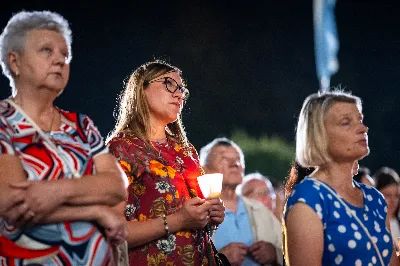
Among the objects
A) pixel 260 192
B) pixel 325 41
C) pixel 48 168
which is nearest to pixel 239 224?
pixel 260 192

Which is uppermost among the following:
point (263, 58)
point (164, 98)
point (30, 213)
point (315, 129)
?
point (263, 58)

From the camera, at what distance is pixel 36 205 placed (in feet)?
6.66

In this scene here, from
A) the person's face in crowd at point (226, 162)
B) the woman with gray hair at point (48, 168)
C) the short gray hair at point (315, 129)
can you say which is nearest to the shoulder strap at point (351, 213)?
the short gray hair at point (315, 129)

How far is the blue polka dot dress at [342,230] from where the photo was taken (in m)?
2.79

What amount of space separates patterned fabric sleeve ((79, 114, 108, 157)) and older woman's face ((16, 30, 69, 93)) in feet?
0.56

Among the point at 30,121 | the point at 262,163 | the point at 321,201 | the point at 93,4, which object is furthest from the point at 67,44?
the point at 262,163

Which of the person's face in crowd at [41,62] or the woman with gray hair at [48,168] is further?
the person's face in crowd at [41,62]

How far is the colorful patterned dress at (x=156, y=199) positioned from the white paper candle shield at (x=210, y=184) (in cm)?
10

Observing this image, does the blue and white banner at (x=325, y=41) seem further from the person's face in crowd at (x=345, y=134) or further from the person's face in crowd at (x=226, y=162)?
the person's face in crowd at (x=345, y=134)

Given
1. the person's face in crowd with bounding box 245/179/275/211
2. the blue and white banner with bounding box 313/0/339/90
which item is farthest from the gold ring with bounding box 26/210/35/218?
the blue and white banner with bounding box 313/0/339/90

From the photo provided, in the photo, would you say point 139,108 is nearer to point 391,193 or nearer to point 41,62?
point 41,62

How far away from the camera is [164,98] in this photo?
3.32 meters

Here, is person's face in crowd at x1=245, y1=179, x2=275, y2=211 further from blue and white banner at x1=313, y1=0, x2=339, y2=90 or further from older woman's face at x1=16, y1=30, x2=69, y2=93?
blue and white banner at x1=313, y1=0, x2=339, y2=90

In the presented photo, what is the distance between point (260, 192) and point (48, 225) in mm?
3677
